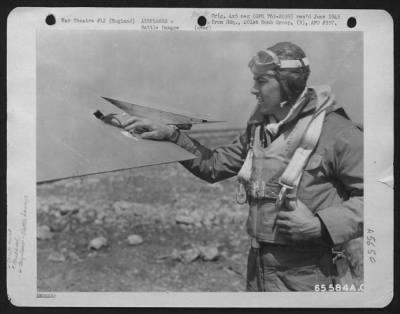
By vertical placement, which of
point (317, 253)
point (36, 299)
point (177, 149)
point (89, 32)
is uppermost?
Answer: point (89, 32)

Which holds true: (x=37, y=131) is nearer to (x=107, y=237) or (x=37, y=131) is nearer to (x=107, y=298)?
(x=107, y=237)

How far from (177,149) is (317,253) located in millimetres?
407

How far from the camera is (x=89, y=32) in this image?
120 centimetres

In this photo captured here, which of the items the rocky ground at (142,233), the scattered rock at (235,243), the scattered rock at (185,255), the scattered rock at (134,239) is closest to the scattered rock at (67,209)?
the rocky ground at (142,233)

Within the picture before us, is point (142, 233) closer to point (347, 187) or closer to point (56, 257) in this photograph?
point (56, 257)

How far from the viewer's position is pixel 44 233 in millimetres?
1207

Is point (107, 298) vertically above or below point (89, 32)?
below

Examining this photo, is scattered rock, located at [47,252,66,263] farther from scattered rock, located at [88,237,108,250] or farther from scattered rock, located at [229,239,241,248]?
Answer: scattered rock, located at [229,239,241,248]

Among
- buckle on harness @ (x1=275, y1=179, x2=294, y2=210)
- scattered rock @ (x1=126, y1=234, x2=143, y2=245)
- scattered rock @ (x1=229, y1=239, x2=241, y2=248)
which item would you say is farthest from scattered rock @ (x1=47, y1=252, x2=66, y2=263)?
buckle on harness @ (x1=275, y1=179, x2=294, y2=210)

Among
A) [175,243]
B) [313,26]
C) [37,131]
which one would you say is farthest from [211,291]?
[313,26]

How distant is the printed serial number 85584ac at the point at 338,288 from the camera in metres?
1.19

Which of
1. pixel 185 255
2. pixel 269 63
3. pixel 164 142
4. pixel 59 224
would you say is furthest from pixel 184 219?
pixel 269 63

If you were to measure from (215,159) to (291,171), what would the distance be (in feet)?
0.59

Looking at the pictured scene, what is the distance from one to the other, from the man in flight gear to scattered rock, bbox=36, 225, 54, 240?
309 mm
